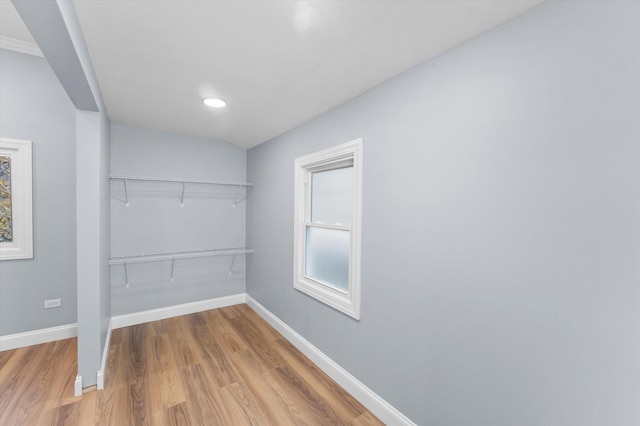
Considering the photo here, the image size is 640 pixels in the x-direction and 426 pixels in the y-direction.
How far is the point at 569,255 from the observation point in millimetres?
1013

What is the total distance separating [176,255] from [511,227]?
10.5 feet

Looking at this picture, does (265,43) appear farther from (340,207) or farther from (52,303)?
(52,303)

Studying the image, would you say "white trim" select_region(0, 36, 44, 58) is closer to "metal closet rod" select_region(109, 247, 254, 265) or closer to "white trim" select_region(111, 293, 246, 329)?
"metal closet rod" select_region(109, 247, 254, 265)

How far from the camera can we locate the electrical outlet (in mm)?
2666

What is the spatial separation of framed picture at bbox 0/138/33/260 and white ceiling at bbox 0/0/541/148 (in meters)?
1.03

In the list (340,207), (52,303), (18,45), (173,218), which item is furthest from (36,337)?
(340,207)

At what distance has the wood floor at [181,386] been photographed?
5.87 feet

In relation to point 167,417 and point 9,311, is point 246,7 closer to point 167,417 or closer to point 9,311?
point 167,417

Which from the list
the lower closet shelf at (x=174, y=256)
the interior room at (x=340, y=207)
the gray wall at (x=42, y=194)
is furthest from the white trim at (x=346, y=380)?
the gray wall at (x=42, y=194)

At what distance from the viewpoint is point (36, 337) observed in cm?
262

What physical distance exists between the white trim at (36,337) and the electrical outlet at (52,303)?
219 millimetres

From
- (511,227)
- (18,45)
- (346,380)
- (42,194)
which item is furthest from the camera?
(42,194)

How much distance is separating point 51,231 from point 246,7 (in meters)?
2.93

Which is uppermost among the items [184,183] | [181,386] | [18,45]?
[18,45]
